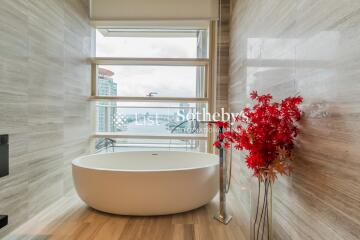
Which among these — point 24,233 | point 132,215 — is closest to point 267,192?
point 132,215

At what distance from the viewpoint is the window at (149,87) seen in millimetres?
3330

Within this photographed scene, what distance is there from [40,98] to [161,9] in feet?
6.45

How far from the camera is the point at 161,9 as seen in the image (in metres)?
3.11

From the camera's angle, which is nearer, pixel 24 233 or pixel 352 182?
pixel 352 182

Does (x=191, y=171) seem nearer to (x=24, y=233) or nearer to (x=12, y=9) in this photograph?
(x=24, y=233)

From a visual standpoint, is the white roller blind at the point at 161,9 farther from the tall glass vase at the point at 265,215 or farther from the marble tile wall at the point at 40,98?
the tall glass vase at the point at 265,215

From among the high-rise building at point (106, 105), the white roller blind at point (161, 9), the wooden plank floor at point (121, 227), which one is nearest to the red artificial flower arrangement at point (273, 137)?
the wooden plank floor at point (121, 227)

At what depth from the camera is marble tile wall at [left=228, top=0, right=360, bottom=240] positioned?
844mm

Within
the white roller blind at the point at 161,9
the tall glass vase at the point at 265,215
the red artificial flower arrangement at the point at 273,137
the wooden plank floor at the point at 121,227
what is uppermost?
the white roller blind at the point at 161,9

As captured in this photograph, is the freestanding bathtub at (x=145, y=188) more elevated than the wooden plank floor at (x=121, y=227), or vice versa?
the freestanding bathtub at (x=145, y=188)

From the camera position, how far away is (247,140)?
1.23 meters

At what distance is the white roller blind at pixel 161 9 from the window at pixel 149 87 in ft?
0.82

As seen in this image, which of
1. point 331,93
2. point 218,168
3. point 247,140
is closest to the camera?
point 331,93

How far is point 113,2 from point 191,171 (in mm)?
2603
